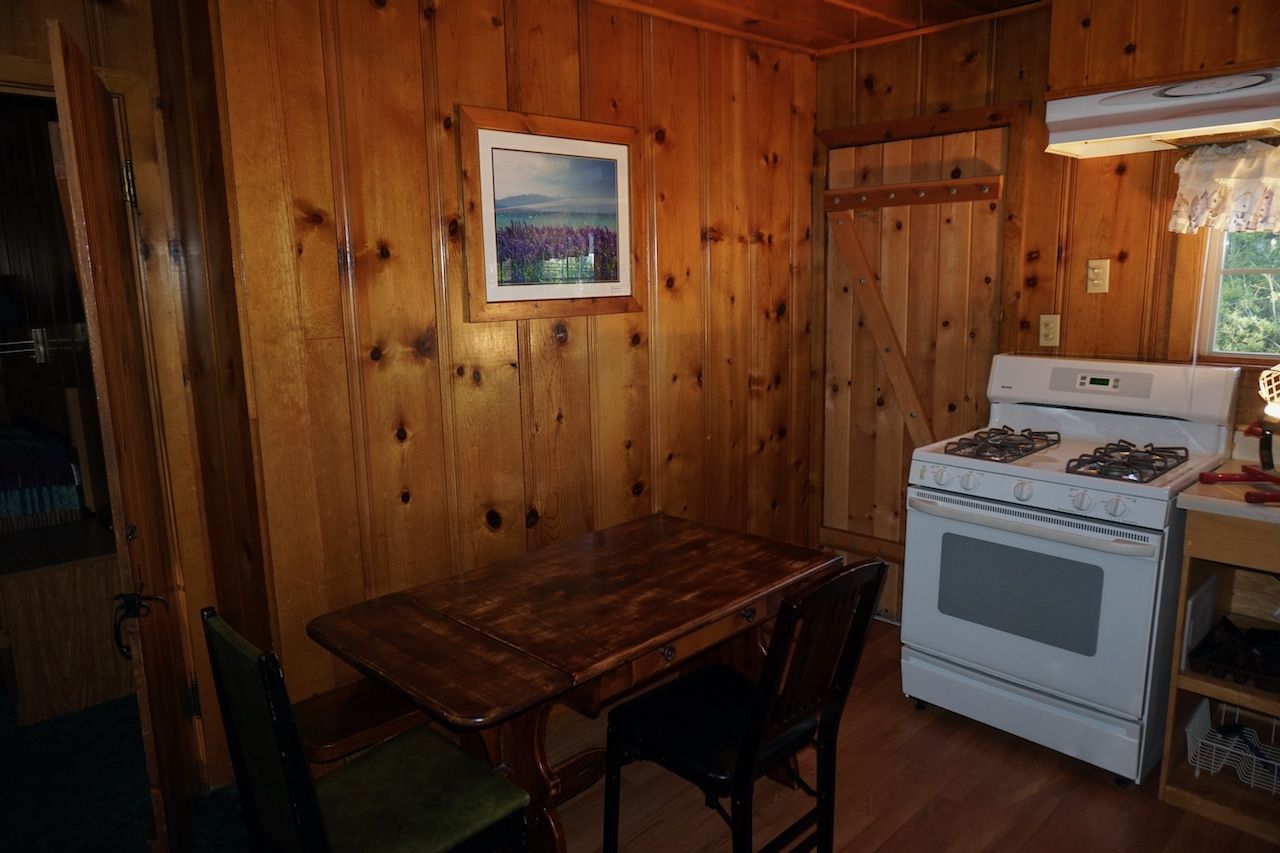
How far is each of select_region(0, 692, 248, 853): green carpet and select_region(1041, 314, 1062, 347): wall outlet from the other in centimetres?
305

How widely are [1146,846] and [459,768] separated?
182cm

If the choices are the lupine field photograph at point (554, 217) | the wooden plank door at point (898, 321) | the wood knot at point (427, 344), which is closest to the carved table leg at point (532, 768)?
the wood knot at point (427, 344)

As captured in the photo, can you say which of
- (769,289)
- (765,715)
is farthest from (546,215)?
(765,715)

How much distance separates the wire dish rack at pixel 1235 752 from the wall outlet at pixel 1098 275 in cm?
139

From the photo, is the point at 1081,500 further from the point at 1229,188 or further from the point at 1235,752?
the point at 1229,188

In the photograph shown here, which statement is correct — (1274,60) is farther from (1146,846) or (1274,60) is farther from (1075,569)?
(1146,846)

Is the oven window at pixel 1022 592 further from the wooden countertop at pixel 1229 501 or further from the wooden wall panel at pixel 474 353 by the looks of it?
the wooden wall panel at pixel 474 353

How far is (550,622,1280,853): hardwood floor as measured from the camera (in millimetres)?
2250

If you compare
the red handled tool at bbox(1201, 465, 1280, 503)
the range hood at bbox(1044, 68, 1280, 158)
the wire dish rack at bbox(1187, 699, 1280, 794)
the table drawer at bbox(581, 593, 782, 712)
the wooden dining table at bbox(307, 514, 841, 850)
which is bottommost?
the wire dish rack at bbox(1187, 699, 1280, 794)

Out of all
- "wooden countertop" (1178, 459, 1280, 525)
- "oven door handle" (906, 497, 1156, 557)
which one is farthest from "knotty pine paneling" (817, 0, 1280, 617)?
"oven door handle" (906, 497, 1156, 557)

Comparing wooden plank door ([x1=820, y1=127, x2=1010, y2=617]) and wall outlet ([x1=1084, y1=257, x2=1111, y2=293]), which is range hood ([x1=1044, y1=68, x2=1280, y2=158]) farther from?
wooden plank door ([x1=820, y1=127, x2=1010, y2=617])

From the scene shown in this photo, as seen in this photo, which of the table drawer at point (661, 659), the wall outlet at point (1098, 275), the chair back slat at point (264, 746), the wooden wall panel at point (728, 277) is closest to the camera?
the chair back slat at point (264, 746)

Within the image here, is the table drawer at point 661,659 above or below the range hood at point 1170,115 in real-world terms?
below

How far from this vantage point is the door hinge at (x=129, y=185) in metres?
2.26
